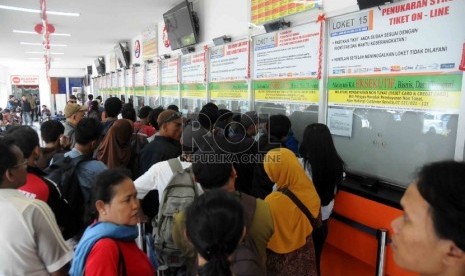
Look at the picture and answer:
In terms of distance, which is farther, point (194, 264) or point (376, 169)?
point (376, 169)

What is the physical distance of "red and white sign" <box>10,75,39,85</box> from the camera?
1928 cm

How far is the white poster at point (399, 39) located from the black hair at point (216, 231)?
5.63 ft

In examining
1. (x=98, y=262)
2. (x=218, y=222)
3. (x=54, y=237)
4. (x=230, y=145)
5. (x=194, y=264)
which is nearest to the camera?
(x=218, y=222)

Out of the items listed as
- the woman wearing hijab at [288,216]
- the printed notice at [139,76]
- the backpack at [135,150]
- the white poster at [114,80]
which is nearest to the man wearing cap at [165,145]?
the backpack at [135,150]

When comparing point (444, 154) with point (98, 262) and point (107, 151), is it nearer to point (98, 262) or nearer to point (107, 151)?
point (98, 262)

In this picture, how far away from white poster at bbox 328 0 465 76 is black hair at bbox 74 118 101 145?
1.89m

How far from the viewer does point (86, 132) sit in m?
2.26

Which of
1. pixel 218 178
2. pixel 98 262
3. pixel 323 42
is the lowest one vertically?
pixel 98 262

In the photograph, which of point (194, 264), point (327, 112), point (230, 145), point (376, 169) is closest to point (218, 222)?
point (194, 264)

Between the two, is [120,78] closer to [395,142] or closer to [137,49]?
[137,49]

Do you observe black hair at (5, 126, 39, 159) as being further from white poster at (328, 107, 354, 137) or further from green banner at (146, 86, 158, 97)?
green banner at (146, 86, 158, 97)

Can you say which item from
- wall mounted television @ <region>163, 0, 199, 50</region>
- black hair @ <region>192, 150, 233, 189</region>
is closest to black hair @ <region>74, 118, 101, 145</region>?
black hair @ <region>192, 150, 233, 189</region>

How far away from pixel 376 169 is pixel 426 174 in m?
1.77

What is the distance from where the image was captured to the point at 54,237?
1.31 meters
